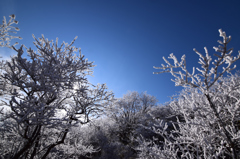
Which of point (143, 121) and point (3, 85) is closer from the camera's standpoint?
point (3, 85)

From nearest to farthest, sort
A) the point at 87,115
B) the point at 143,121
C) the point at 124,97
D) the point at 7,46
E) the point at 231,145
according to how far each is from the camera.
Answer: the point at 231,145 → the point at 7,46 → the point at 87,115 → the point at 143,121 → the point at 124,97

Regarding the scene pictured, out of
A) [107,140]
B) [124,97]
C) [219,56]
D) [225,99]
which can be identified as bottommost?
[107,140]

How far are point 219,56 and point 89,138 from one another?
2248 centimetres

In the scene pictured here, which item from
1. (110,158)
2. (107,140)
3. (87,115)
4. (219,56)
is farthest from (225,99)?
(107,140)

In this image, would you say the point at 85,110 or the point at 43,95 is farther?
the point at 85,110

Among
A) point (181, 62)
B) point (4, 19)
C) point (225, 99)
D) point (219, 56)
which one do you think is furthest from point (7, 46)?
point (225, 99)

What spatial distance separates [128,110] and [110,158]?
9.91 metres

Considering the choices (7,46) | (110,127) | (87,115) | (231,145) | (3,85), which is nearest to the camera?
(231,145)

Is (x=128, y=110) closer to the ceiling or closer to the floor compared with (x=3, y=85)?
closer to the ceiling

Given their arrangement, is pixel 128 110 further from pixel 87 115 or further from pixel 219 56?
pixel 219 56

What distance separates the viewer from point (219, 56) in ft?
5.08

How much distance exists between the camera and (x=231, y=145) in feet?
6.17

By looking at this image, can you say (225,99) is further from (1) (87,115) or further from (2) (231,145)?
(1) (87,115)

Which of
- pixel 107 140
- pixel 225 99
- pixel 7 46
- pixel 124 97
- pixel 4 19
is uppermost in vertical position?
pixel 124 97
